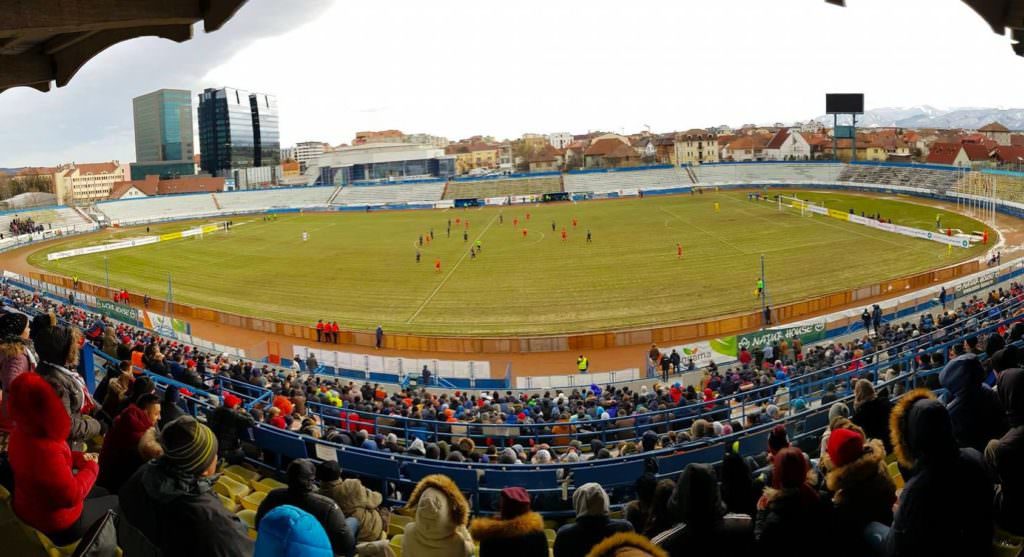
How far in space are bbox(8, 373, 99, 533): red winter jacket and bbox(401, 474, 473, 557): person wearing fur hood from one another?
6.30 ft

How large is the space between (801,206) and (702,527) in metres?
65.7

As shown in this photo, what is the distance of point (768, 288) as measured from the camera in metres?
33.9

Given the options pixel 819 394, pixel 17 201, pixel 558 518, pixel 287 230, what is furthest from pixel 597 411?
pixel 17 201

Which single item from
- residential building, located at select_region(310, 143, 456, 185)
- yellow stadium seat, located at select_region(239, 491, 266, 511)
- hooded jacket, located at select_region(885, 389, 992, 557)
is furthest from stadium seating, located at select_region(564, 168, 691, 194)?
hooded jacket, located at select_region(885, 389, 992, 557)

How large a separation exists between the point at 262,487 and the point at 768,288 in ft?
98.4

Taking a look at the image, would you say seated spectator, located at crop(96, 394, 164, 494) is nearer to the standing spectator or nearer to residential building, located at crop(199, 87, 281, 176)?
the standing spectator

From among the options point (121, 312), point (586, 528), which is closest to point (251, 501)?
point (586, 528)

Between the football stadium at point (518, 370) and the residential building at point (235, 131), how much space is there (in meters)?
87.0

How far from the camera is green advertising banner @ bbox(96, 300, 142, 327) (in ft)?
98.2

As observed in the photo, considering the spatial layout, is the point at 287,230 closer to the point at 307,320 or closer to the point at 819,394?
the point at 307,320

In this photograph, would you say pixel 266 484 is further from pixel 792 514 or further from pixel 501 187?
pixel 501 187

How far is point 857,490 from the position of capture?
420 centimetres

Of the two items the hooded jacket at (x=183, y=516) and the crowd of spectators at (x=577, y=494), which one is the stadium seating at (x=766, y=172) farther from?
the hooded jacket at (x=183, y=516)

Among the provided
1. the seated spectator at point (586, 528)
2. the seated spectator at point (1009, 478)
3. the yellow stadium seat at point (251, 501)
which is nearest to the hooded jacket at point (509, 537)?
the seated spectator at point (586, 528)
